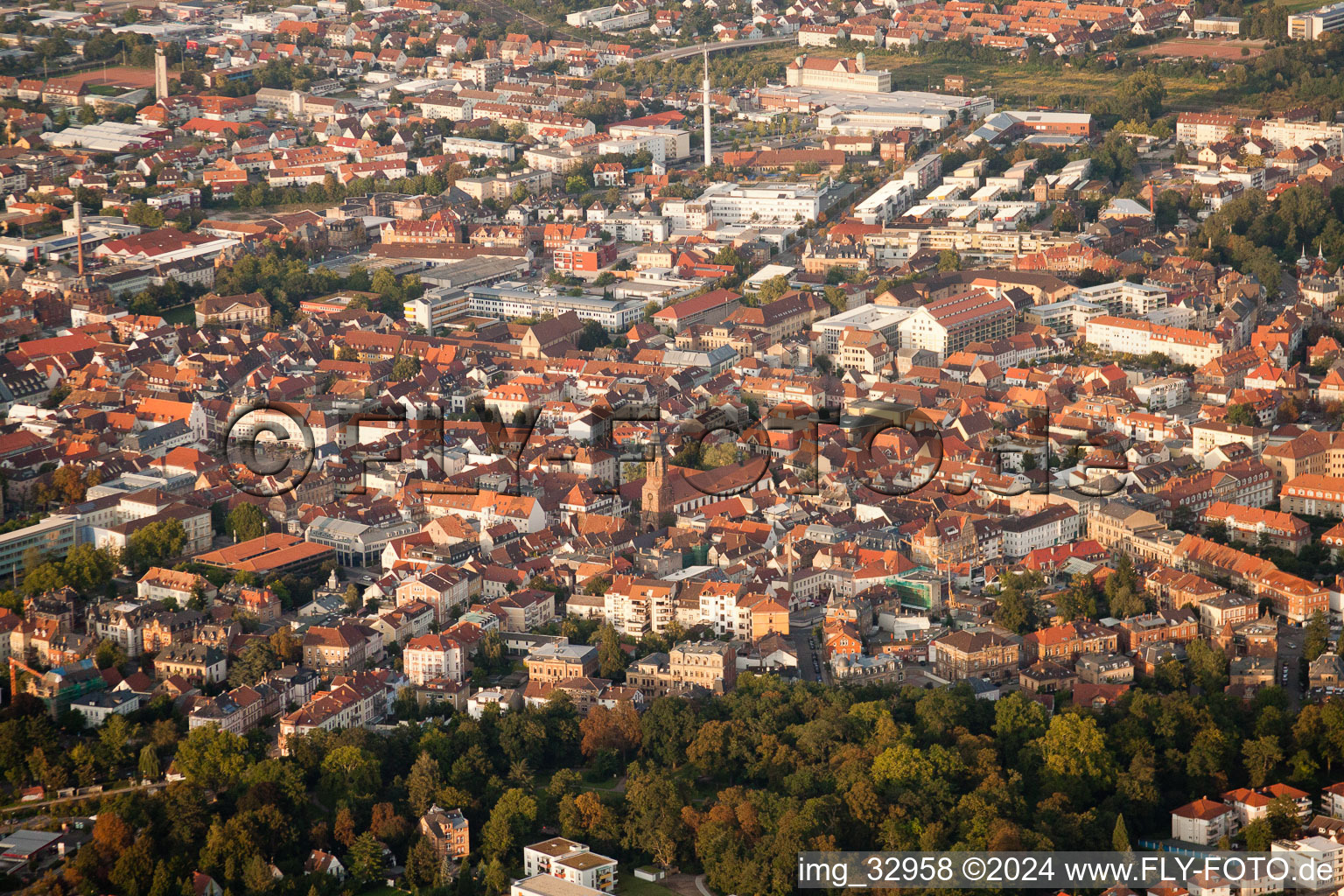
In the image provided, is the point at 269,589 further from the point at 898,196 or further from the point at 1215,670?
the point at 898,196

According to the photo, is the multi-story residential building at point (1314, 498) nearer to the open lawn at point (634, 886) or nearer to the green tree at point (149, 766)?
the open lawn at point (634, 886)

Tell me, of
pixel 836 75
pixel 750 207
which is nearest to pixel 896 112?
pixel 836 75

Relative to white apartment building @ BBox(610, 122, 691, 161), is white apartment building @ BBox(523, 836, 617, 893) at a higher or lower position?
lower

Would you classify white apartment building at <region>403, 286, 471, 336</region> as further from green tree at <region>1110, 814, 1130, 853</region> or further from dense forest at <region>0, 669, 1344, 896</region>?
green tree at <region>1110, 814, 1130, 853</region>

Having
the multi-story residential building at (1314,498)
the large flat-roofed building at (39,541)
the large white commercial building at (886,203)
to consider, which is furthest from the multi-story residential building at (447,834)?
the large white commercial building at (886,203)

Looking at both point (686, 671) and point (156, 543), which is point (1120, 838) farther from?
point (156, 543)

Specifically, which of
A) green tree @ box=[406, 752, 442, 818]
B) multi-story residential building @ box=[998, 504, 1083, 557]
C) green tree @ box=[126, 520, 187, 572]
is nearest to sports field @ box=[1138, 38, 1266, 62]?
multi-story residential building @ box=[998, 504, 1083, 557]

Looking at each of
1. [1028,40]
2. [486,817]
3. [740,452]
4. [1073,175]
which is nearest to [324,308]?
[740,452]
